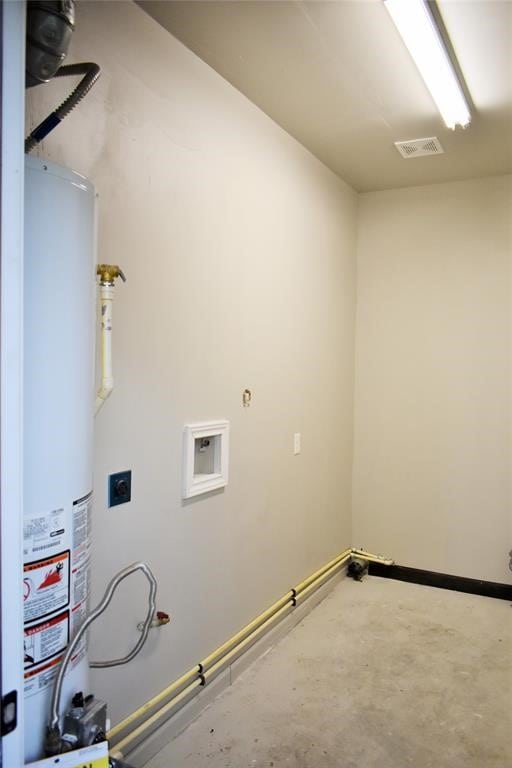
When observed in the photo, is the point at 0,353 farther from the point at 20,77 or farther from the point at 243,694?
the point at 243,694

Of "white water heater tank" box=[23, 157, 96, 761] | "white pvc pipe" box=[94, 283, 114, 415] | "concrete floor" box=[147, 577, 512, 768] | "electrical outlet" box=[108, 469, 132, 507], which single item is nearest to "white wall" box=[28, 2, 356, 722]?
"electrical outlet" box=[108, 469, 132, 507]

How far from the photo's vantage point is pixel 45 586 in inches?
42.8

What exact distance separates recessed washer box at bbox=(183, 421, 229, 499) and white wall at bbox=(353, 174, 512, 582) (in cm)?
180

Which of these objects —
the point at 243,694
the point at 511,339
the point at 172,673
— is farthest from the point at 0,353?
the point at 511,339

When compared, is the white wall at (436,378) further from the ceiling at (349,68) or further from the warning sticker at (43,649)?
the warning sticker at (43,649)

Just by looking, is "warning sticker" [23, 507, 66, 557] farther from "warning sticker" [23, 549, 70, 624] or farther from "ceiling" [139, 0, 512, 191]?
"ceiling" [139, 0, 512, 191]

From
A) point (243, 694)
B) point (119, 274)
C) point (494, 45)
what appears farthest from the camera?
point (243, 694)

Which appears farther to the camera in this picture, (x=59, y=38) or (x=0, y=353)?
(x=59, y=38)

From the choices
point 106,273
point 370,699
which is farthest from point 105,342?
point 370,699

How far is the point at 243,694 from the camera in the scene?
2.31 meters

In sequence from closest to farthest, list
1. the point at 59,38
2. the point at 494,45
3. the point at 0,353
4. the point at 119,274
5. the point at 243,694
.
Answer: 1. the point at 0,353
2. the point at 59,38
3. the point at 119,274
4. the point at 494,45
5. the point at 243,694

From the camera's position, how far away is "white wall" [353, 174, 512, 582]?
344cm

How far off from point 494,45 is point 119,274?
1.70m

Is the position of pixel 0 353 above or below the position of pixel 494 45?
below
